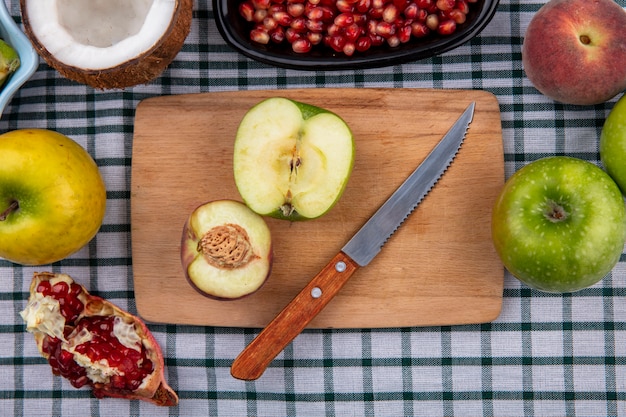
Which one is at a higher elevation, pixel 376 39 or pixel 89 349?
pixel 376 39

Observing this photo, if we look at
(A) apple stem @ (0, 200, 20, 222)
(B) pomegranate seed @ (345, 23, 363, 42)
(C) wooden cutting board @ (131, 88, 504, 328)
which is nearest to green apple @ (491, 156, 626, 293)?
(C) wooden cutting board @ (131, 88, 504, 328)

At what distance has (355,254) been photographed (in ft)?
3.60

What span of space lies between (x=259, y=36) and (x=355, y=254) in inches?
16.2

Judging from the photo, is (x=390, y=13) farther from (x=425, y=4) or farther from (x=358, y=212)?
(x=358, y=212)

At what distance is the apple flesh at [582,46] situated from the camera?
1.01m

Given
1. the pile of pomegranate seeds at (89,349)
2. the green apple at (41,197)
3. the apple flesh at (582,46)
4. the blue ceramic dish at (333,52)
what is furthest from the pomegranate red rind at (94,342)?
the apple flesh at (582,46)

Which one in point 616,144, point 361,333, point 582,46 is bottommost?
point 361,333

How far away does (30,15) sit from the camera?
0.97m

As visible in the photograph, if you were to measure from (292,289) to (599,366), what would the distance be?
58cm

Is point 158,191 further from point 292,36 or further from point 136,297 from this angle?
point 292,36

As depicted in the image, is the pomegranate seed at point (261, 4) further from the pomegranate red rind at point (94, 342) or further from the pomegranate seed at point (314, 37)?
the pomegranate red rind at point (94, 342)

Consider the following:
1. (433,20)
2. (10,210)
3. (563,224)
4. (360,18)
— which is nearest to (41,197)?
(10,210)

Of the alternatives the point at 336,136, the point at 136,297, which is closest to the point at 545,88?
the point at 336,136

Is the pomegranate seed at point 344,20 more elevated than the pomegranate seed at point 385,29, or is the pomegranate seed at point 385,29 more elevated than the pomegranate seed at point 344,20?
the pomegranate seed at point 344,20
